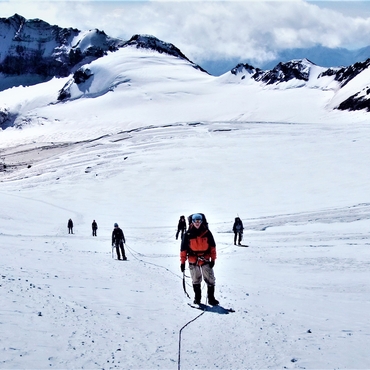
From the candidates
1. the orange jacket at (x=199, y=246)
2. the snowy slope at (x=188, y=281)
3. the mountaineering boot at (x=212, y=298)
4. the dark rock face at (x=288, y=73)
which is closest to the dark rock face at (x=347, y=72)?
the dark rock face at (x=288, y=73)

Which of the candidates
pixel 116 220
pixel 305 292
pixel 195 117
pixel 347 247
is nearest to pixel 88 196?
pixel 116 220

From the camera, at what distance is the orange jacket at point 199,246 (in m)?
9.17

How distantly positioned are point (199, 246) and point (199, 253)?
157 millimetres

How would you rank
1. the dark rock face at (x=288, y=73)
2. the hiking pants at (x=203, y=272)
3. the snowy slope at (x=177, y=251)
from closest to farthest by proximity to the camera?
1. the snowy slope at (x=177, y=251)
2. the hiking pants at (x=203, y=272)
3. the dark rock face at (x=288, y=73)

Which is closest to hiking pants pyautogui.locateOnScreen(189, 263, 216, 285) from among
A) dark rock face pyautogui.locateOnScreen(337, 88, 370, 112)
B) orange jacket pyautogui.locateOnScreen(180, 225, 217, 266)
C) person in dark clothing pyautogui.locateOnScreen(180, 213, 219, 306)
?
person in dark clothing pyautogui.locateOnScreen(180, 213, 219, 306)

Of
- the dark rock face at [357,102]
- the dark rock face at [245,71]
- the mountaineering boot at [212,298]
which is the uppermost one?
the dark rock face at [245,71]

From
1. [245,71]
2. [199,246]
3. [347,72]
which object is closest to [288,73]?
[347,72]

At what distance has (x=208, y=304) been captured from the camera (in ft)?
30.6

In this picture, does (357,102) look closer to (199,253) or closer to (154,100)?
(154,100)

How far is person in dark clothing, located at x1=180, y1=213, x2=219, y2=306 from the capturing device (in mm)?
9164

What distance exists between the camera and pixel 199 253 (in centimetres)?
921

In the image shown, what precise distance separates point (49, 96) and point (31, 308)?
172 metres

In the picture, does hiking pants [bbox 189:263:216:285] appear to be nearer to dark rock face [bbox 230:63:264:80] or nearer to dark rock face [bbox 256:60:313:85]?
dark rock face [bbox 256:60:313:85]

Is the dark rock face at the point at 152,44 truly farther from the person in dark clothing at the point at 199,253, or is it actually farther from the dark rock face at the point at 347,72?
the person in dark clothing at the point at 199,253
